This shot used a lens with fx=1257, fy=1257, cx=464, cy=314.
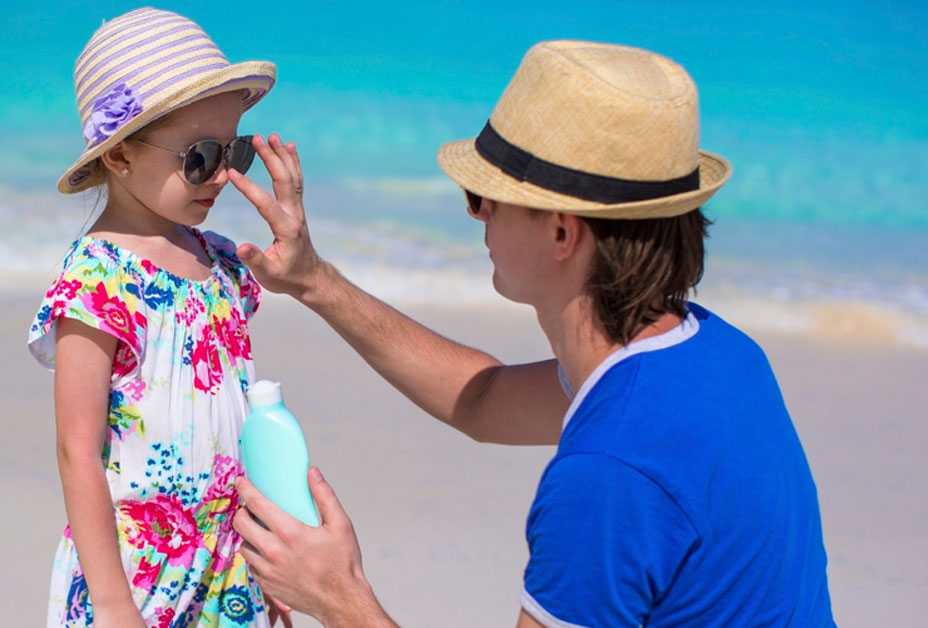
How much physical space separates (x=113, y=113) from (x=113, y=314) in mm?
341

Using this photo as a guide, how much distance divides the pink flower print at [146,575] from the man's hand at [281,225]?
557 millimetres

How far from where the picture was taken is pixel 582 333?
188cm

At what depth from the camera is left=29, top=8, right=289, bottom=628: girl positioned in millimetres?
2055

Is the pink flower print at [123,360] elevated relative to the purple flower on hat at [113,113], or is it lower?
lower

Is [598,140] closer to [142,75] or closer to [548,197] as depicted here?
[548,197]

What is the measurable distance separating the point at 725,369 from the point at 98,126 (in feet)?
3.63

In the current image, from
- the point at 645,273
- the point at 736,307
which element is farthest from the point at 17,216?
the point at 645,273

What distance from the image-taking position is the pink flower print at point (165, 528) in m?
2.15

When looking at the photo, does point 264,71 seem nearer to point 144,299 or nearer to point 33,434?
point 144,299

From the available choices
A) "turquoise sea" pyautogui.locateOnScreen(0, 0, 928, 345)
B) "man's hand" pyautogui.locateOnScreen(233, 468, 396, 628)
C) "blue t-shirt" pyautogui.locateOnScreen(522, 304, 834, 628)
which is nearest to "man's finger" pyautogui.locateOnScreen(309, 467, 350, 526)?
"man's hand" pyautogui.locateOnScreen(233, 468, 396, 628)

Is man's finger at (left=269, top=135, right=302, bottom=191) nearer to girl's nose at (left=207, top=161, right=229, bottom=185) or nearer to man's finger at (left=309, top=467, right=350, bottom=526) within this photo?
girl's nose at (left=207, top=161, right=229, bottom=185)

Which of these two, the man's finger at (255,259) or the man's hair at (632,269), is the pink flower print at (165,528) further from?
the man's hair at (632,269)

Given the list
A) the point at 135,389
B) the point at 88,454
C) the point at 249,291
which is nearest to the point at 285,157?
the point at 249,291

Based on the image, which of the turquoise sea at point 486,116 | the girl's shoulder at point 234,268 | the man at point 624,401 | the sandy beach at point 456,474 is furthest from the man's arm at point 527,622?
the turquoise sea at point 486,116
